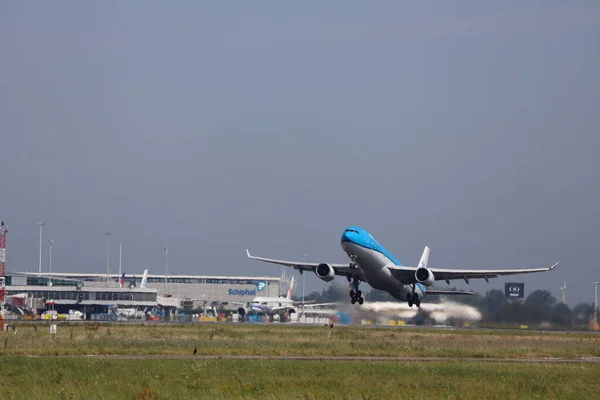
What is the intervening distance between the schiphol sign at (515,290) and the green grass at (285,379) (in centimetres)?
4788

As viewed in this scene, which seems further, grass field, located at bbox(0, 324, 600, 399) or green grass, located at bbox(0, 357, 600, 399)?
grass field, located at bbox(0, 324, 600, 399)

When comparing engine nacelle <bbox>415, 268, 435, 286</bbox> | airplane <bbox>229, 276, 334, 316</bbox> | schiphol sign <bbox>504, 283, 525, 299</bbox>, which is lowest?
airplane <bbox>229, 276, 334, 316</bbox>

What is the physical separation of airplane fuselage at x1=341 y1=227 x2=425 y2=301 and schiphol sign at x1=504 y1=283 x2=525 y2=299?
73.2 feet

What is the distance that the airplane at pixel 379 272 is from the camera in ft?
207

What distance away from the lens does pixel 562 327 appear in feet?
256

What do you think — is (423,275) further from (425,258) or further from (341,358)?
(341,358)

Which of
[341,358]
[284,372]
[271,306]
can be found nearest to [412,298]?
[341,358]

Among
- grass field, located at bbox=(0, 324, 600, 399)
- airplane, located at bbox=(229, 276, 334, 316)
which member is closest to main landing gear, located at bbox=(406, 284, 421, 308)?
grass field, located at bbox=(0, 324, 600, 399)

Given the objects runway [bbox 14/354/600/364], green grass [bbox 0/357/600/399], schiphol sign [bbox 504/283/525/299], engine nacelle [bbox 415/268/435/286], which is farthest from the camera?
schiphol sign [bbox 504/283/525/299]

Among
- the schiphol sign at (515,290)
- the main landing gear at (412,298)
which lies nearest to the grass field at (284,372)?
the main landing gear at (412,298)

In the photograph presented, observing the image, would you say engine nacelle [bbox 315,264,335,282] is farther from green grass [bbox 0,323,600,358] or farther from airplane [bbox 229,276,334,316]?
airplane [bbox 229,276,334,316]

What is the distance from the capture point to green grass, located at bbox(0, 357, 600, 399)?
27469 millimetres

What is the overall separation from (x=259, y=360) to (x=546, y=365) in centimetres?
1243

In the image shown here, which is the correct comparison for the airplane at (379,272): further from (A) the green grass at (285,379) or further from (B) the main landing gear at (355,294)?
(A) the green grass at (285,379)
